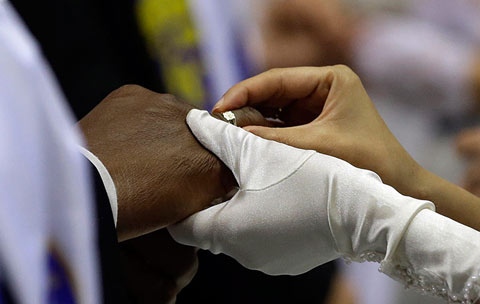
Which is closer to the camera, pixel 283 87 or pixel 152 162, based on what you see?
pixel 152 162

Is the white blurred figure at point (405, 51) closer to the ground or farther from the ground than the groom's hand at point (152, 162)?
closer to the ground

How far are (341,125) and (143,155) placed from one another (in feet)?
0.81

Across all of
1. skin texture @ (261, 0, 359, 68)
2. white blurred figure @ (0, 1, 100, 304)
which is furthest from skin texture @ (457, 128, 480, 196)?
white blurred figure @ (0, 1, 100, 304)

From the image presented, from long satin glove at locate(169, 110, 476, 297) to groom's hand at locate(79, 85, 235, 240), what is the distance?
0.02 metres

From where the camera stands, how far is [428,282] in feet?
2.38

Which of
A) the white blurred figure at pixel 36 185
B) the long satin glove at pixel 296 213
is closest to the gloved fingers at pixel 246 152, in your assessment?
the long satin glove at pixel 296 213

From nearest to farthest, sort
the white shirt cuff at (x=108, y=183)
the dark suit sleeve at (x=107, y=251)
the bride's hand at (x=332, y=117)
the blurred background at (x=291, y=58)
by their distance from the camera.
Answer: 1. the dark suit sleeve at (x=107, y=251)
2. the white shirt cuff at (x=108, y=183)
3. the bride's hand at (x=332, y=117)
4. the blurred background at (x=291, y=58)

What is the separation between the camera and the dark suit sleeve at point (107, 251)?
0.63m

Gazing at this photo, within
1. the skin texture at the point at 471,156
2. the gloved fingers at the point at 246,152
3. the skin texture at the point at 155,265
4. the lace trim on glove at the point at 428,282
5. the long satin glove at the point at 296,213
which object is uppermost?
the gloved fingers at the point at 246,152

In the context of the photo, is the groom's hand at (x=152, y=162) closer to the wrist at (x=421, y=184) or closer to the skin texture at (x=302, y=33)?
the wrist at (x=421, y=184)

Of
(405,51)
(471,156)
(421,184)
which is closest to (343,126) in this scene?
(421,184)

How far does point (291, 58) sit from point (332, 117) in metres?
0.89

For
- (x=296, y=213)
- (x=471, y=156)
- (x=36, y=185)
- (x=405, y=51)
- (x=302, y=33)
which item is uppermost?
(x=36, y=185)

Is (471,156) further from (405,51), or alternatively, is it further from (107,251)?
(107,251)
